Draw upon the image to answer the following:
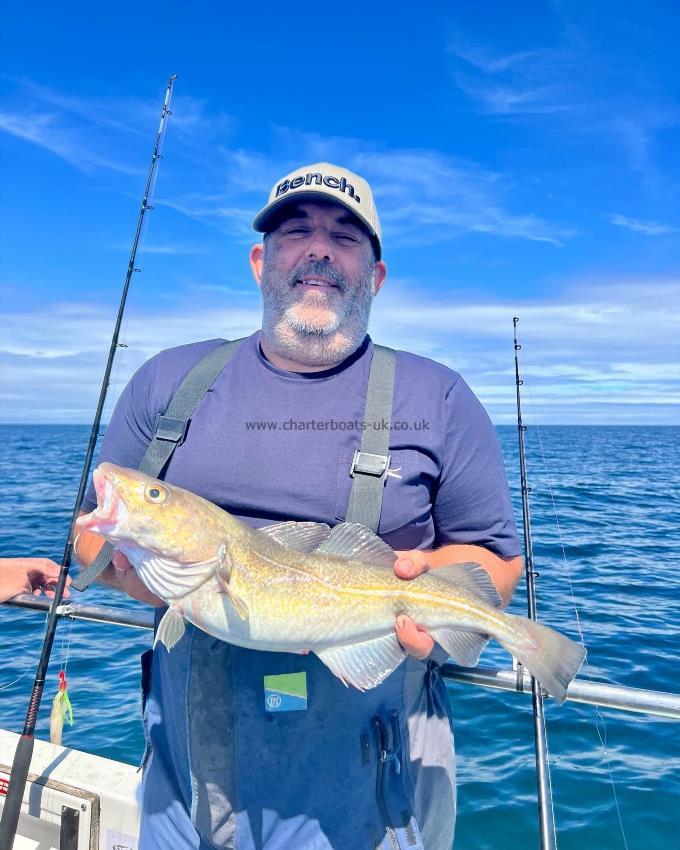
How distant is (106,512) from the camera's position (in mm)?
→ 2334

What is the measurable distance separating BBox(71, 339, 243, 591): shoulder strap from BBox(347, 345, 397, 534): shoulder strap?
74 centimetres

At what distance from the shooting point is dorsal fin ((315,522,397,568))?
2.54 meters

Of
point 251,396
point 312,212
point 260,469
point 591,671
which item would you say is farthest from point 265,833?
point 591,671

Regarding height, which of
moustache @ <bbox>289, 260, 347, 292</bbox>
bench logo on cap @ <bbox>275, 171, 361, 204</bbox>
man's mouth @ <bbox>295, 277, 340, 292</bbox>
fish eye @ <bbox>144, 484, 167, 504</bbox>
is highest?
bench logo on cap @ <bbox>275, 171, 361, 204</bbox>

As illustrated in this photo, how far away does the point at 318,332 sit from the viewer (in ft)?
9.73

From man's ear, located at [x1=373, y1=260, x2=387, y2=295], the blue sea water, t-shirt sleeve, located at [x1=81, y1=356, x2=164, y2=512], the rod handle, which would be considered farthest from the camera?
the blue sea water

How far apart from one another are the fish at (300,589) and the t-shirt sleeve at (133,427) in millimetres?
432

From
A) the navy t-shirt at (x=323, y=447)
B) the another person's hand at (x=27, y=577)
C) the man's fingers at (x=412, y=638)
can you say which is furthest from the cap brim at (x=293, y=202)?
the another person's hand at (x=27, y=577)

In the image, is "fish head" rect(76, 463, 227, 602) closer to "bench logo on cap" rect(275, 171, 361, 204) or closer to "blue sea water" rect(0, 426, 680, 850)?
"bench logo on cap" rect(275, 171, 361, 204)

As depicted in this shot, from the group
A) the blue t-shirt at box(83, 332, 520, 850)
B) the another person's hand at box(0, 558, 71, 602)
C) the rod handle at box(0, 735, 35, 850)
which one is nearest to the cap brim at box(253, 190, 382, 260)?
the blue t-shirt at box(83, 332, 520, 850)

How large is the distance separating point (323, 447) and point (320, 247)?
3.32 feet

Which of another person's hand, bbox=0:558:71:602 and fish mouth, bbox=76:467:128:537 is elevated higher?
fish mouth, bbox=76:467:128:537

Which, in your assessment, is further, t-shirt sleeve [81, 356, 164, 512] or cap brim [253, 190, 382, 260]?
cap brim [253, 190, 382, 260]

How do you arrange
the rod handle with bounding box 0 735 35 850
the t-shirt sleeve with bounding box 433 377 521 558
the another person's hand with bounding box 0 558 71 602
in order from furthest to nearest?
1. the another person's hand with bounding box 0 558 71 602
2. the rod handle with bounding box 0 735 35 850
3. the t-shirt sleeve with bounding box 433 377 521 558
